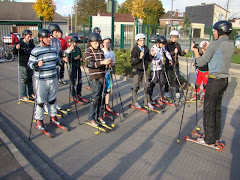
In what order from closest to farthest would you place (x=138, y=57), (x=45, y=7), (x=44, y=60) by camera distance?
(x=44, y=60) < (x=138, y=57) < (x=45, y=7)

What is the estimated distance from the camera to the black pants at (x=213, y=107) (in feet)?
13.7

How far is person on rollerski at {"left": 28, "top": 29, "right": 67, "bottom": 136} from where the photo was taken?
473cm

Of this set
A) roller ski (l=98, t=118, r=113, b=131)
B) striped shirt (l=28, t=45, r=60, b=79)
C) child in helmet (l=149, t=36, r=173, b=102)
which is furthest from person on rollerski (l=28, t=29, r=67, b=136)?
child in helmet (l=149, t=36, r=173, b=102)

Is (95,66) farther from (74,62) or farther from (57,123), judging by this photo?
(74,62)

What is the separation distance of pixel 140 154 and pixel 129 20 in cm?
5143

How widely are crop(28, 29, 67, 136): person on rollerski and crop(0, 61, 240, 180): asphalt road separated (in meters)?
0.72

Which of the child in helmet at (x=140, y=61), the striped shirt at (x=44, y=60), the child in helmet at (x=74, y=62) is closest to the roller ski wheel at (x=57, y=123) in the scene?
the striped shirt at (x=44, y=60)

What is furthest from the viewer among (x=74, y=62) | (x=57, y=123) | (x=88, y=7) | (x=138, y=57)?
(x=88, y=7)

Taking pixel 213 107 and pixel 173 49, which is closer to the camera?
pixel 213 107

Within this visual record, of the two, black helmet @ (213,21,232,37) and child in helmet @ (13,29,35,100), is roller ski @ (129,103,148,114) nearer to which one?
black helmet @ (213,21,232,37)

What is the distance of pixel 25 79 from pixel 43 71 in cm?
252

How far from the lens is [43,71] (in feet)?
15.9

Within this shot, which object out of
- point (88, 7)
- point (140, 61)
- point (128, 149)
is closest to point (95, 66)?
point (140, 61)

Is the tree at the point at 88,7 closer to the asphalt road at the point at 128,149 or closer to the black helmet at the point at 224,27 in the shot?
the asphalt road at the point at 128,149
